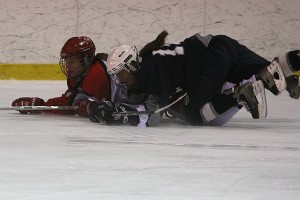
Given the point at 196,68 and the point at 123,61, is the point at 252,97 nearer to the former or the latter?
the point at 196,68

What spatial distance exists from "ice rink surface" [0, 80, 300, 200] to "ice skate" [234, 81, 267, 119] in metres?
0.12

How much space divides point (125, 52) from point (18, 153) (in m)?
0.96

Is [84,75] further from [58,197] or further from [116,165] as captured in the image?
[58,197]

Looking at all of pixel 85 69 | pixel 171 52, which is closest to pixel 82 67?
pixel 85 69

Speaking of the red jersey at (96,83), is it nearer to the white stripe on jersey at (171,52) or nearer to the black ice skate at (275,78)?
the white stripe on jersey at (171,52)

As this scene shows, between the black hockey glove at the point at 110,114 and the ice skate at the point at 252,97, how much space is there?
532 mm

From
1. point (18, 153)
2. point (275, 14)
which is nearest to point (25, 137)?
point (18, 153)

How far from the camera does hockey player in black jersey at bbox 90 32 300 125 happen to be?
3.65 metres

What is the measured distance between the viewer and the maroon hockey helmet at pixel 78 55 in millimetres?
4039

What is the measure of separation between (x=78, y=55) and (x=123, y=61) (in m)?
0.49

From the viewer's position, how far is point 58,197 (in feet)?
7.02

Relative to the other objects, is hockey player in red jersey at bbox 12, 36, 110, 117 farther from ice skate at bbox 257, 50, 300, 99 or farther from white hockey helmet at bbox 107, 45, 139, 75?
ice skate at bbox 257, 50, 300, 99

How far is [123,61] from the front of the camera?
3633 mm

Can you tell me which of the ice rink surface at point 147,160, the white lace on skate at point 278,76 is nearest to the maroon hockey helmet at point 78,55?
the ice rink surface at point 147,160
